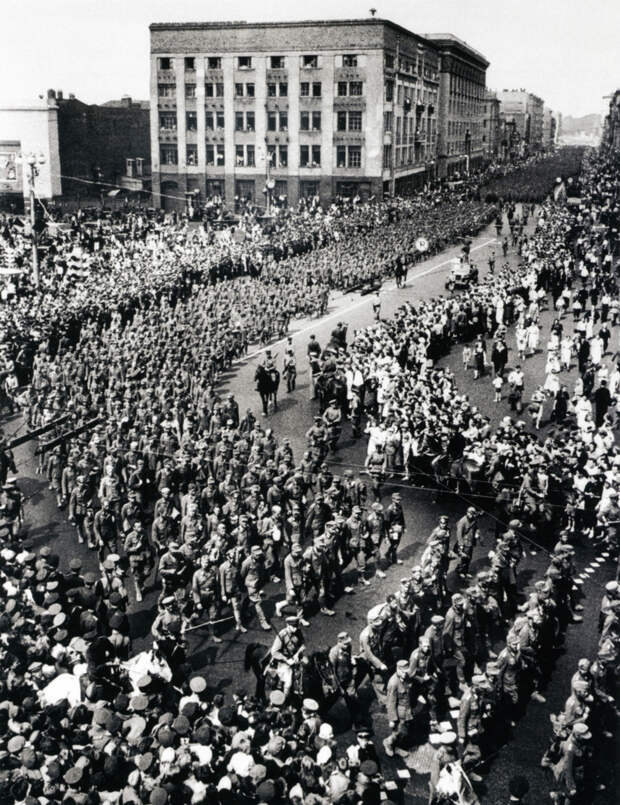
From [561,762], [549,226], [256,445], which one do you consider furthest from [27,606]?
[549,226]

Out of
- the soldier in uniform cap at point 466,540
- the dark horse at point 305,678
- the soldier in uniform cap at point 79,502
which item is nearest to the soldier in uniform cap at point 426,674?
the dark horse at point 305,678

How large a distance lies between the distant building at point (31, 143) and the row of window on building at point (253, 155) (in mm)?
10132

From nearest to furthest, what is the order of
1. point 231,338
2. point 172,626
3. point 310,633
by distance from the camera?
point 172,626 → point 310,633 → point 231,338

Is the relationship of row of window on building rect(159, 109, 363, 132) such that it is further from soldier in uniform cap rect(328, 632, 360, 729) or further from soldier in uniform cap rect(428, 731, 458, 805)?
soldier in uniform cap rect(428, 731, 458, 805)

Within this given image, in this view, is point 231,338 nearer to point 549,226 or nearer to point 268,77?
point 549,226

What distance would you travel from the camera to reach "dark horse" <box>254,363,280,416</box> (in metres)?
23.7

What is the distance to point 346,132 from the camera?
68000 millimetres

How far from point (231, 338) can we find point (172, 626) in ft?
58.5

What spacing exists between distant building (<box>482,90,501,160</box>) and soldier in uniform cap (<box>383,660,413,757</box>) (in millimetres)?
131809

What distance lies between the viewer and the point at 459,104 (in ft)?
340

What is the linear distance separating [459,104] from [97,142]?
52.0 metres

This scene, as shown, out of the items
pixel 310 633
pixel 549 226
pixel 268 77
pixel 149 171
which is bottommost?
pixel 310 633

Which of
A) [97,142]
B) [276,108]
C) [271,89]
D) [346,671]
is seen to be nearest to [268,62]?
[271,89]

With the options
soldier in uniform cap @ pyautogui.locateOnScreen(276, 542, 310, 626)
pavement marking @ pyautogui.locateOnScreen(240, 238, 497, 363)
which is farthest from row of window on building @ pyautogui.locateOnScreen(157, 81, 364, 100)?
soldier in uniform cap @ pyautogui.locateOnScreen(276, 542, 310, 626)
